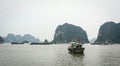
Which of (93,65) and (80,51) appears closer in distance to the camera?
(93,65)

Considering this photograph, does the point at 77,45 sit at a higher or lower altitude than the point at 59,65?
higher

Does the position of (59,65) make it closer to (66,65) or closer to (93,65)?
(66,65)

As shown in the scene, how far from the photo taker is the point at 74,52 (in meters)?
98.4

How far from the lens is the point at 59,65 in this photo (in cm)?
5612

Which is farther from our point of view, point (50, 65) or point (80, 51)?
point (80, 51)

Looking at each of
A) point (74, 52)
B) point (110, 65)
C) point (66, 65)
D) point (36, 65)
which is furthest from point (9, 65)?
point (74, 52)

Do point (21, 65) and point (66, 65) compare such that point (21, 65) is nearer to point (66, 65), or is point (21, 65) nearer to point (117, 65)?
point (66, 65)

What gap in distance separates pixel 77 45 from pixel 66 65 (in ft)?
139

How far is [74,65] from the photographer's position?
56562 mm

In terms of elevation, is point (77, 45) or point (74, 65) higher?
point (77, 45)

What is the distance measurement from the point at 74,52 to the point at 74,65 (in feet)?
138

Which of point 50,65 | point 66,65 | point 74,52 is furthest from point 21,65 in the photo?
point 74,52

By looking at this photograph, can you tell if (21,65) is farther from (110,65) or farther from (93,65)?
(110,65)

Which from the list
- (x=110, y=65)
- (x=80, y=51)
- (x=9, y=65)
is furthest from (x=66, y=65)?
(x=80, y=51)
